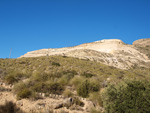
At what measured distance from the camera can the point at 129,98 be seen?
686 centimetres

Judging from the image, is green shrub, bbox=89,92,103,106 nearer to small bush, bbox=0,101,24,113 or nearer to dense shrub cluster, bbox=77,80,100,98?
dense shrub cluster, bbox=77,80,100,98

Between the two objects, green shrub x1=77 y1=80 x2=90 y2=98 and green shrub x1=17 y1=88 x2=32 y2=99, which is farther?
green shrub x1=77 y1=80 x2=90 y2=98

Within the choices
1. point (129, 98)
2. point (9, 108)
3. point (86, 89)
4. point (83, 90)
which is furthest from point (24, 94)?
point (129, 98)

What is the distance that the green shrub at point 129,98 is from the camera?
650cm

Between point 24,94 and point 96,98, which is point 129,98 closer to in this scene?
point 96,98

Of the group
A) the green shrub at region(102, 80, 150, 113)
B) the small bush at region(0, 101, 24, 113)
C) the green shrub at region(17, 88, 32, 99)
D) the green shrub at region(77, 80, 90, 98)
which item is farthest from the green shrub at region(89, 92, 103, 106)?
the small bush at region(0, 101, 24, 113)

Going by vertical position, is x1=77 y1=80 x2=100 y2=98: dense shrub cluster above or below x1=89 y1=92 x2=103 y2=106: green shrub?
above

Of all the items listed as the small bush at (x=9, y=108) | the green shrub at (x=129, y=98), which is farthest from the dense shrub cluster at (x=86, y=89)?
the small bush at (x=9, y=108)

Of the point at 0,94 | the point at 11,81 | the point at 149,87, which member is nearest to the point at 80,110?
the point at 149,87

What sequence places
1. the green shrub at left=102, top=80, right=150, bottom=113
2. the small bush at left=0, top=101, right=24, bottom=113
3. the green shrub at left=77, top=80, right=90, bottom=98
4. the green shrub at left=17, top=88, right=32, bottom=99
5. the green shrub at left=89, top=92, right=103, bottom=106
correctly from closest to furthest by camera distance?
1. the green shrub at left=102, top=80, right=150, bottom=113
2. the small bush at left=0, top=101, right=24, bottom=113
3. the green shrub at left=17, top=88, right=32, bottom=99
4. the green shrub at left=89, top=92, right=103, bottom=106
5. the green shrub at left=77, top=80, right=90, bottom=98

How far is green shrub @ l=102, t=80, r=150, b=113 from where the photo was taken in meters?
6.50

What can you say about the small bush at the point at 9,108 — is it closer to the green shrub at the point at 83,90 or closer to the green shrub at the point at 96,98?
the green shrub at the point at 96,98

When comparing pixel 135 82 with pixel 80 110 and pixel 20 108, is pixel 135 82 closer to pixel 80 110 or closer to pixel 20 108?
A: pixel 80 110

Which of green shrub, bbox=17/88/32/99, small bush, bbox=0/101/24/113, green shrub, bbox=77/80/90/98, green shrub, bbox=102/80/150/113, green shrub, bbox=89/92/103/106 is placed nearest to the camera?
green shrub, bbox=102/80/150/113
